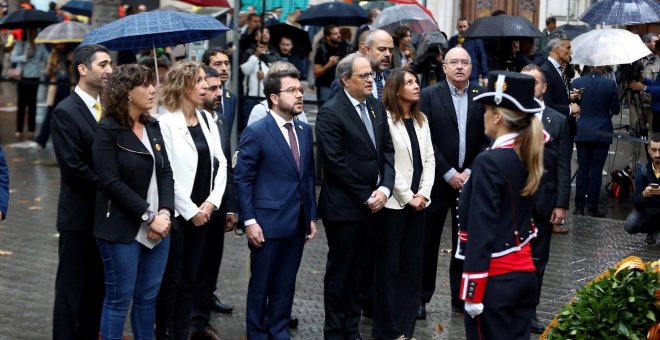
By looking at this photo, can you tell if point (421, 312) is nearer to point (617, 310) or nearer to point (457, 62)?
point (457, 62)

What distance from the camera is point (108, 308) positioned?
7.32 m

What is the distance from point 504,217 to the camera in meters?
6.20

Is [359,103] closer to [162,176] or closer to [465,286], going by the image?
[162,176]

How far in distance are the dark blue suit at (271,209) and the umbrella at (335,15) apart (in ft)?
41.1

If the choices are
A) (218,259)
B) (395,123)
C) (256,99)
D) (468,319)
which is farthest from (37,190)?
(468,319)

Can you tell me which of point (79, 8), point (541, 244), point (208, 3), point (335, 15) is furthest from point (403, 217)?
point (79, 8)

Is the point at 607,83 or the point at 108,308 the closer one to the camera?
the point at 108,308

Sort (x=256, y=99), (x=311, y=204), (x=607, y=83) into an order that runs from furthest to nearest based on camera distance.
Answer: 1. (x=256, y=99)
2. (x=607, y=83)
3. (x=311, y=204)

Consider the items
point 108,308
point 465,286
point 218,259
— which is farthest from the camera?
point 218,259

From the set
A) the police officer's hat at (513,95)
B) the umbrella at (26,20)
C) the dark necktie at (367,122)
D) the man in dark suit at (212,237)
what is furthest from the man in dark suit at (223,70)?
the umbrella at (26,20)

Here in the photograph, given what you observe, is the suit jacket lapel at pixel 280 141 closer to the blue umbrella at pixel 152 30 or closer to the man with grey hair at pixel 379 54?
the man with grey hair at pixel 379 54

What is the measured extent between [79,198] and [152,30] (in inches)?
92.4

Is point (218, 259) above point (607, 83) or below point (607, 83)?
below

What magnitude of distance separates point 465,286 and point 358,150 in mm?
2500
